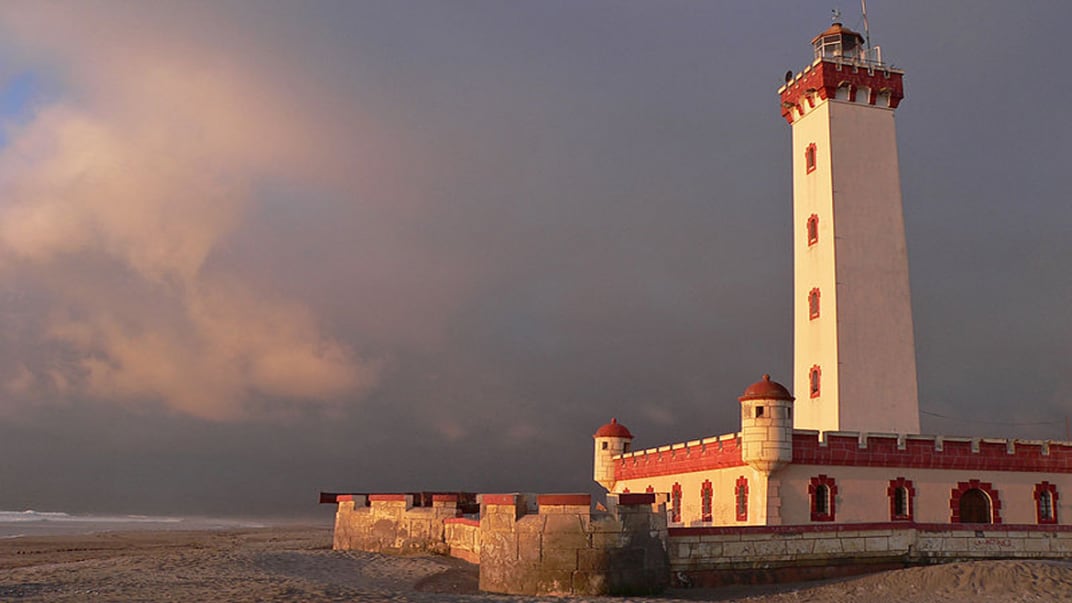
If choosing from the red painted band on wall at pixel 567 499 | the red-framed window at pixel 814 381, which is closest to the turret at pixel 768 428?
the red-framed window at pixel 814 381

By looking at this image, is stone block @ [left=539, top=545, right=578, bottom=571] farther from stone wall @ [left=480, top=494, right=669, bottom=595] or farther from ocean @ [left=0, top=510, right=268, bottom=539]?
ocean @ [left=0, top=510, right=268, bottom=539]

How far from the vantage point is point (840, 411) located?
33000 mm

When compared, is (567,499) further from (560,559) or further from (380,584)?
(380,584)

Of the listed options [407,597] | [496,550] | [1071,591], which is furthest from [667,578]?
[1071,591]

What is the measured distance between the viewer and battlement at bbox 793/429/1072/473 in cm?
2794

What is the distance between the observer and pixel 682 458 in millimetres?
33781

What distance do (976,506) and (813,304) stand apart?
9.79m

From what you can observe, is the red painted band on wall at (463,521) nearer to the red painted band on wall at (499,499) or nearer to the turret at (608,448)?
the red painted band on wall at (499,499)

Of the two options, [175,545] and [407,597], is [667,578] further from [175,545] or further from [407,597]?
[175,545]

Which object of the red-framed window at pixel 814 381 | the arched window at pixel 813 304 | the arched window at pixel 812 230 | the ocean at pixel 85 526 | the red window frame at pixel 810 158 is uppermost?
the red window frame at pixel 810 158

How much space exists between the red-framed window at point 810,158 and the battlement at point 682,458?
13.1 m

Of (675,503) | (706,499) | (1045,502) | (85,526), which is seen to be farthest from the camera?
(85,526)

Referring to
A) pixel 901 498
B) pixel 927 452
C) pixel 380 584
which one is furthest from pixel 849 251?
pixel 380 584

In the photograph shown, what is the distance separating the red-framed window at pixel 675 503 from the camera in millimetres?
34031
